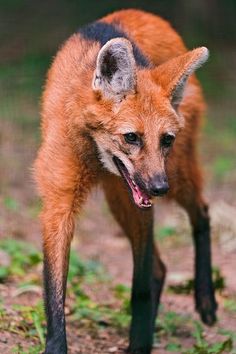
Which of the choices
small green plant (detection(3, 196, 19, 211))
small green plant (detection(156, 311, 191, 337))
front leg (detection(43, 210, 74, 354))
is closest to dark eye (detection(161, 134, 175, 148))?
front leg (detection(43, 210, 74, 354))

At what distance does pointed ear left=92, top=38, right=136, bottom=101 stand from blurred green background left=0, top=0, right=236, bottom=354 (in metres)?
0.67

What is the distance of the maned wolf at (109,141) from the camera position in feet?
11.9

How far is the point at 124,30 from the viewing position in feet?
14.6

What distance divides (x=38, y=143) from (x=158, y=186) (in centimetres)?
516

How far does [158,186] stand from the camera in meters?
3.45

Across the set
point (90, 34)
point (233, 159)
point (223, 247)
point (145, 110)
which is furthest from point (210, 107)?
point (145, 110)

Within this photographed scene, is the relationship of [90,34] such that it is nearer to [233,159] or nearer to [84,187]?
[84,187]

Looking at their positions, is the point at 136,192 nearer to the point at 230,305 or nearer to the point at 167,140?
the point at 167,140

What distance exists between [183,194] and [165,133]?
1.40 metres

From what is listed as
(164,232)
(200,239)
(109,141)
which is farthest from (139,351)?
(164,232)

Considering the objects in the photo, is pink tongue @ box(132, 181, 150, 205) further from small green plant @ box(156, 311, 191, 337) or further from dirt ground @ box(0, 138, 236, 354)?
small green plant @ box(156, 311, 191, 337)

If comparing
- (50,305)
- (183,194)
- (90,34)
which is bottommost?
(50,305)

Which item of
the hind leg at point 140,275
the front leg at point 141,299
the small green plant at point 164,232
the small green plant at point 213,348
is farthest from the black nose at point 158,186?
the small green plant at point 164,232

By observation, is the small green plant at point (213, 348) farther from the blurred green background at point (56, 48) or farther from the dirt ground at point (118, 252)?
the blurred green background at point (56, 48)
